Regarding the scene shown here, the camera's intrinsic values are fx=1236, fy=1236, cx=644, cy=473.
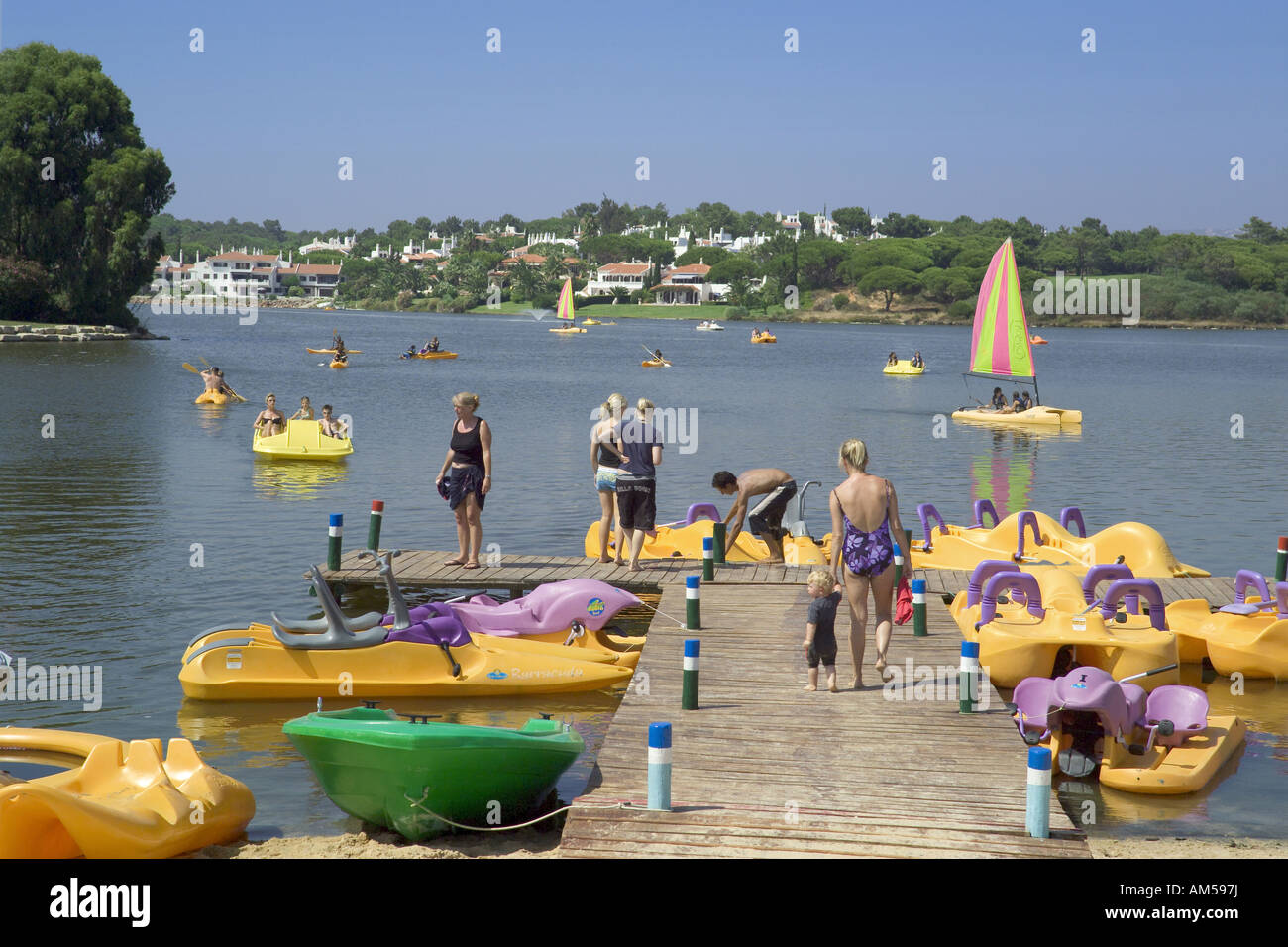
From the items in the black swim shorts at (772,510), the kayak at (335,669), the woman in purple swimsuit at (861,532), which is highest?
the woman in purple swimsuit at (861,532)

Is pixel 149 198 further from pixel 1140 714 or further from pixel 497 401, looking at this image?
pixel 1140 714

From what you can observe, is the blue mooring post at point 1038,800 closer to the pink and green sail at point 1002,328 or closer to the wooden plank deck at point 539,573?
the wooden plank deck at point 539,573

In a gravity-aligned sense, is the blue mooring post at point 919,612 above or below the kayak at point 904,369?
below

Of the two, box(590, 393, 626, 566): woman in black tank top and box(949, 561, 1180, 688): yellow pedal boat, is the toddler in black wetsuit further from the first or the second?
box(590, 393, 626, 566): woman in black tank top

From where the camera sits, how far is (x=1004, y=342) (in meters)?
46.4

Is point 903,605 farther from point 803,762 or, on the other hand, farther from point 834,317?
point 834,317

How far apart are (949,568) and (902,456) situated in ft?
64.4

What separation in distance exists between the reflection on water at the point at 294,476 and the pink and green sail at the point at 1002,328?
25.3 m

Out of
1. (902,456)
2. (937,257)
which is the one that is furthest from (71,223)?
(937,257)

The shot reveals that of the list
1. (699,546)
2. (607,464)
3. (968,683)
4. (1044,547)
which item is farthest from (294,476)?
(968,683)

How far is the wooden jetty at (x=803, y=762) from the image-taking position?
7402 millimetres

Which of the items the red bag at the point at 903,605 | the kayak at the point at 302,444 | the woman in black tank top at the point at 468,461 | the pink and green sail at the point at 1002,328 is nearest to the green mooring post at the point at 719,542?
the woman in black tank top at the point at 468,461

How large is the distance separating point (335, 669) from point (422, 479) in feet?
52.5

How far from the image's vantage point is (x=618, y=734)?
921 centimetres
